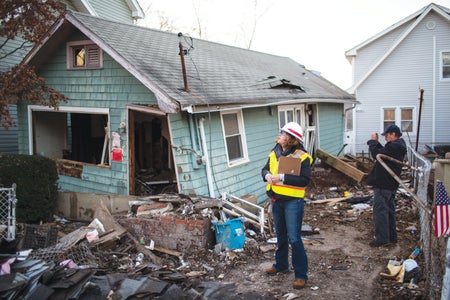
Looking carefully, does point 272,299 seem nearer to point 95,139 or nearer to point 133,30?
point 133,30

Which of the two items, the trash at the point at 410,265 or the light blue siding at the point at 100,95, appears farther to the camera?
the light blue siding at the point at 100,95

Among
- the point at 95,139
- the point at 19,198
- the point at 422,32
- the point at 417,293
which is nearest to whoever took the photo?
the point at 417,293

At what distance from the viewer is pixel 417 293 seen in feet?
15.8

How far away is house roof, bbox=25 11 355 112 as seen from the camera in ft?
27.5

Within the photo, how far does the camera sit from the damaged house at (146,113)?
8.70 m

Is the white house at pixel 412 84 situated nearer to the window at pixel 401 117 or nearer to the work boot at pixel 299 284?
the window at pixel 401 117

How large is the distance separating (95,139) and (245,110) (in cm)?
501

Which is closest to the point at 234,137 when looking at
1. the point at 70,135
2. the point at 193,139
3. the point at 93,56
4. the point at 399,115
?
the point at 193,139

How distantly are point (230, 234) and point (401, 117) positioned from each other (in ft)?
61.9

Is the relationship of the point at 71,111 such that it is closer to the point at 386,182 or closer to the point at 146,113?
the point at 146,113

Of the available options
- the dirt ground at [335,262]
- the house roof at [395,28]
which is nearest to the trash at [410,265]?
the dirt ground at [335,262]

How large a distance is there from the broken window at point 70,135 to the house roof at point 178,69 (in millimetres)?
1576

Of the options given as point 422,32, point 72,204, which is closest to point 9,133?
point 72,204

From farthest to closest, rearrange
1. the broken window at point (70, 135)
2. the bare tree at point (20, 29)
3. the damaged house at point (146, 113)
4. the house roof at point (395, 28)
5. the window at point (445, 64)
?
the window at point (445, 64)
the house roof at point (395, 28)
the broken window at point (70, 135)
the damaged house at point (146, 113)
the bare tree at point (20, 29)
